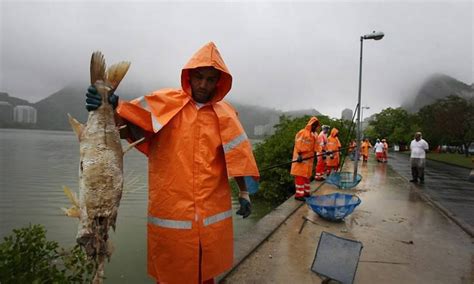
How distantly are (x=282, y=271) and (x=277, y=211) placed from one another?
273 centimetres

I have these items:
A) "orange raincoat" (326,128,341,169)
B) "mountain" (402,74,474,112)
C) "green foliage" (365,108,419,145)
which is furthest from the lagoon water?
"mountain" (402,74,474,112)

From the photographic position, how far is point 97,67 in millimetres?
1826

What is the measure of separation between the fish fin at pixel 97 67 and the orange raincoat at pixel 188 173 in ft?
0.68

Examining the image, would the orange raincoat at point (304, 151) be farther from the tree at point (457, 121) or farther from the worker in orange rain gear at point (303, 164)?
the tree at point (457, 121)

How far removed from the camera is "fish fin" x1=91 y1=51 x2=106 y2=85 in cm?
181

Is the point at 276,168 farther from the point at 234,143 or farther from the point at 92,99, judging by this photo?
the point at 92,99

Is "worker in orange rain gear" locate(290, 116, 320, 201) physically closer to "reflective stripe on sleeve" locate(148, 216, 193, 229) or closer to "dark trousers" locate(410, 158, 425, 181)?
"reflective stripe on sleeve" locate(148, 216, 193, 229)

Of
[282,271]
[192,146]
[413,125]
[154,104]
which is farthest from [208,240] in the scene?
[413,125]

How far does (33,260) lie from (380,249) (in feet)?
14.0

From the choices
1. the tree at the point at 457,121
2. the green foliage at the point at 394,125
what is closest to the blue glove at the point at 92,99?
the tree at the point at 457,121

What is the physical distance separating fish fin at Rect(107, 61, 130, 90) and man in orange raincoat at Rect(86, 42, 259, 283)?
11 centimetres

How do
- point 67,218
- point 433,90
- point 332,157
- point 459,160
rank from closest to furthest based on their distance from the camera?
point 67,218
point 332,157
point 459,160
point 433,90

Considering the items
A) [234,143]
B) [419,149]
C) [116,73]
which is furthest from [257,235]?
[419,149]

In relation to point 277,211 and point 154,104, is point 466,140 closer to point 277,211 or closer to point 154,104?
point 277,211
